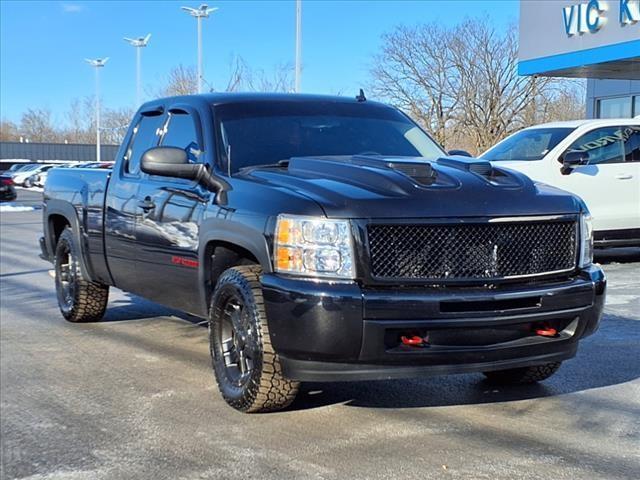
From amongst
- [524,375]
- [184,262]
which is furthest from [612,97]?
[184,262]

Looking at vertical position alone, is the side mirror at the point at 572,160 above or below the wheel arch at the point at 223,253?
above

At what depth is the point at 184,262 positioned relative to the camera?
5.04 meters

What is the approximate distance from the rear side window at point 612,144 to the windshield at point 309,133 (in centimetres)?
539

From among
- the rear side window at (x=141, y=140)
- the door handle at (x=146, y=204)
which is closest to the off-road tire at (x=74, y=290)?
the rear side window at (x=141, y=140)

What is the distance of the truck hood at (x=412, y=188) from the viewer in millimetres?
3906

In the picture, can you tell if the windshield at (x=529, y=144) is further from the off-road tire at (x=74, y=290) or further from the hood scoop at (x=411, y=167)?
the hood scoop at (x=411, y=167)

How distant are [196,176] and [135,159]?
4.61 feet

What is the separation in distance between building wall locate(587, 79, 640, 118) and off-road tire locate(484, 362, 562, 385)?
16.8 meters

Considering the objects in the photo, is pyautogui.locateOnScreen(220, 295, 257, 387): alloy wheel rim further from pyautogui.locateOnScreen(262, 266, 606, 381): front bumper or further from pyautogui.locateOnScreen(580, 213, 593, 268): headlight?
pyautogui.locateOnScreen(580, 213, 593, 268): headlight

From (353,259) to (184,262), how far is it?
161cm

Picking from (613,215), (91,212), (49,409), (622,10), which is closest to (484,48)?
(622,10)

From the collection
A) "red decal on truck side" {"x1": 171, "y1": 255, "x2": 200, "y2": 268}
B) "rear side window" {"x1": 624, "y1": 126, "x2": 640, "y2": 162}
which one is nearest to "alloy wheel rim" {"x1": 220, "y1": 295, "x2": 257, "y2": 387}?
"red decal on truck side" {"x1": 171, "y1": 255, "x2": 200, "y2": 268}

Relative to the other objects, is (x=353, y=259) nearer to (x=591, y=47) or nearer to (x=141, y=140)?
(x=141, y=140)

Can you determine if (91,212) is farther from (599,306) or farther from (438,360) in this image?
(599,306)
